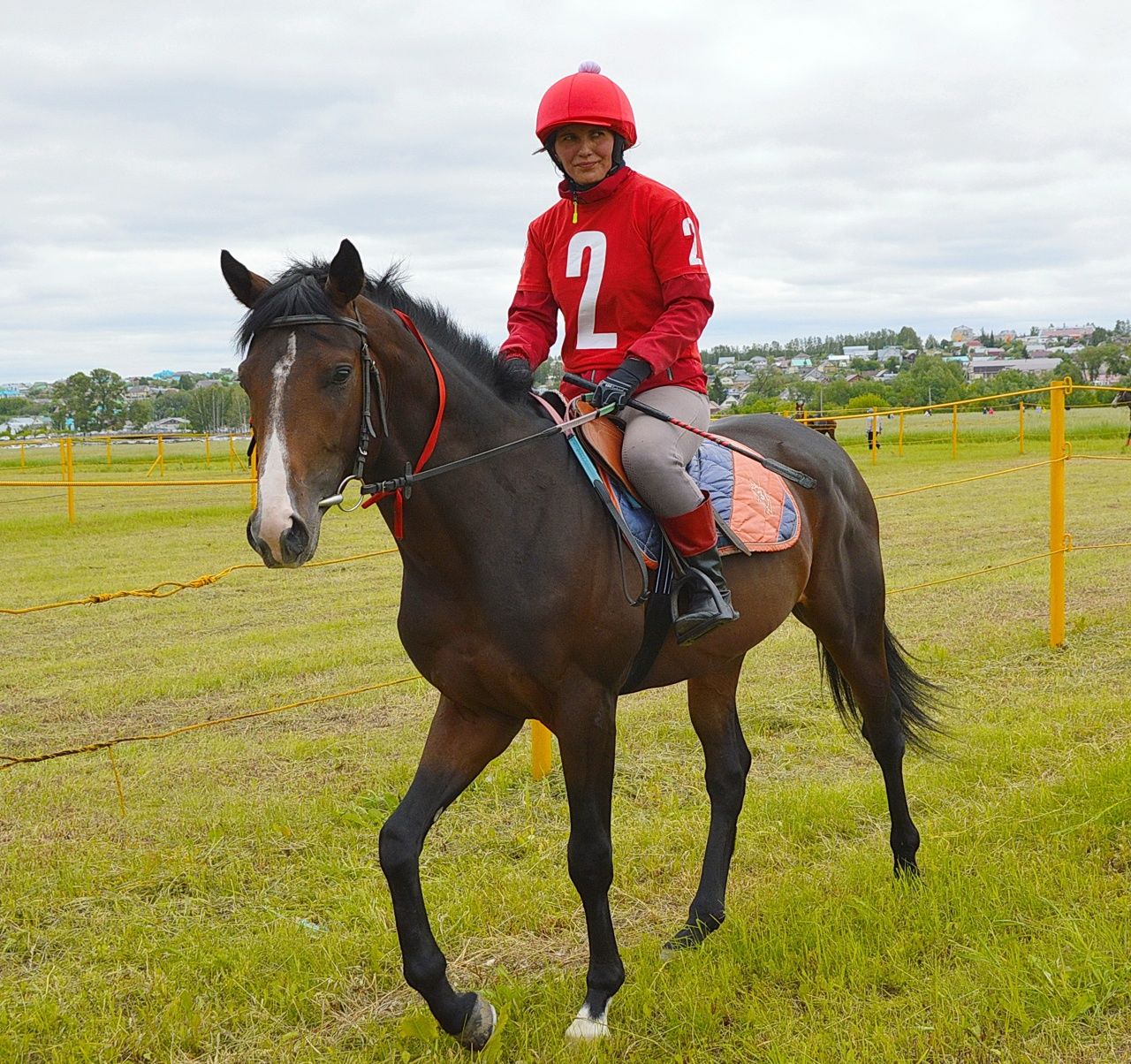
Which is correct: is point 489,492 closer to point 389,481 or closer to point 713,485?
point 389,481

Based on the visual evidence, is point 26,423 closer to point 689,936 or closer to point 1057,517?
point 1057,517

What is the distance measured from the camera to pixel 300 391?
2777 mm

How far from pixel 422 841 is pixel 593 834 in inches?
21.8

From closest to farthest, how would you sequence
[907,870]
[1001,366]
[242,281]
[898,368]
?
[242,281], [907,870], [898,368], [1001,366]

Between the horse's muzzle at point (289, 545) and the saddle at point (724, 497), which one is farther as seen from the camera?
the saddle at point (724, 497)

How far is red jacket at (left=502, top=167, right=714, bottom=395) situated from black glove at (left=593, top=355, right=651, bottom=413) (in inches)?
1.4

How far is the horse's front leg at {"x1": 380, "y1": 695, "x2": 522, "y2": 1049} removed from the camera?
3289 millimetres

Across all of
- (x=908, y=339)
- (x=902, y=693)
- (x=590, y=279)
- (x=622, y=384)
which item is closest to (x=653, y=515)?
(x=622, y=384)

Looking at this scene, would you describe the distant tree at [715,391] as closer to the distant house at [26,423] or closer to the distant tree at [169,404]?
the distant tree at [169,404]

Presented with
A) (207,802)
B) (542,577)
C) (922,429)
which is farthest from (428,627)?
(922,429)

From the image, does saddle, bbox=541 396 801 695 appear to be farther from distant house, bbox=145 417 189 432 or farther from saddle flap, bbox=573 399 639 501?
distant house, bbox=145 417 189 432

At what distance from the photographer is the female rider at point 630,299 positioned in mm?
3717

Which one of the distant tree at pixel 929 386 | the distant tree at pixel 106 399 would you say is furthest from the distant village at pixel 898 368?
the distant tree at pixel 106 399

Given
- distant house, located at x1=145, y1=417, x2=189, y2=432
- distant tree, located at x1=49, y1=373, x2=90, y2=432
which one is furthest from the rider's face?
distant tree, located at x1=49, y1=373, x2=90, y2=432
